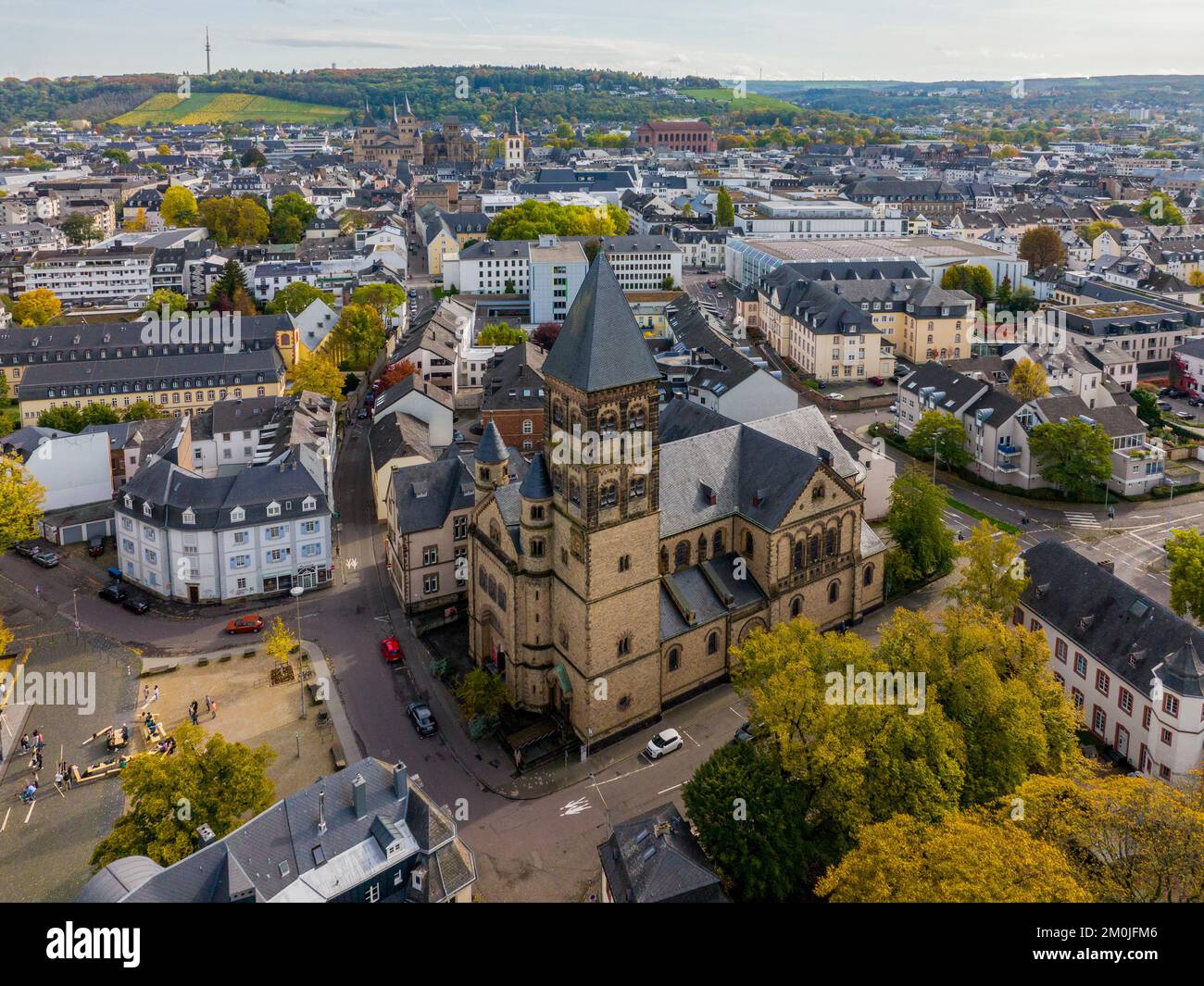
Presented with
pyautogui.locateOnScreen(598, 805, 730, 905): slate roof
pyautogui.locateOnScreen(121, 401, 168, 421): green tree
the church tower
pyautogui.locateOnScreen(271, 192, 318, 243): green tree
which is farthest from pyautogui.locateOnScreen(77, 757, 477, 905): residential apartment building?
pyautogui.locateOnScreen(271, 192, 318, 243): green tree

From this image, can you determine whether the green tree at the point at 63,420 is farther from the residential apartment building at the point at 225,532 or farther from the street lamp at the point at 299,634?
the street lamp at the point at 299,634

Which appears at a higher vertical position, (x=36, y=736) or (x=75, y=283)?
(x=75, y=283)

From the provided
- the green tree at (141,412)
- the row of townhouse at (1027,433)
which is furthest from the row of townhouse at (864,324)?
the green tree at (141,412)

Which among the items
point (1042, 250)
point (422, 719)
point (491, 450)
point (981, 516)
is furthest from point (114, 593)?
point (1042, 250)

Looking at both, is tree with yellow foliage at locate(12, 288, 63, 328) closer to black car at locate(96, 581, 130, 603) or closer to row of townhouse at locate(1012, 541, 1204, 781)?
black car at locate(96, 581, 130, 603)

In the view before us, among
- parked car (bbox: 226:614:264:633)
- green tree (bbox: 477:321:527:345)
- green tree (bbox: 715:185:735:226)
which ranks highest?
green tree (bbox: 715:185:735:226)
